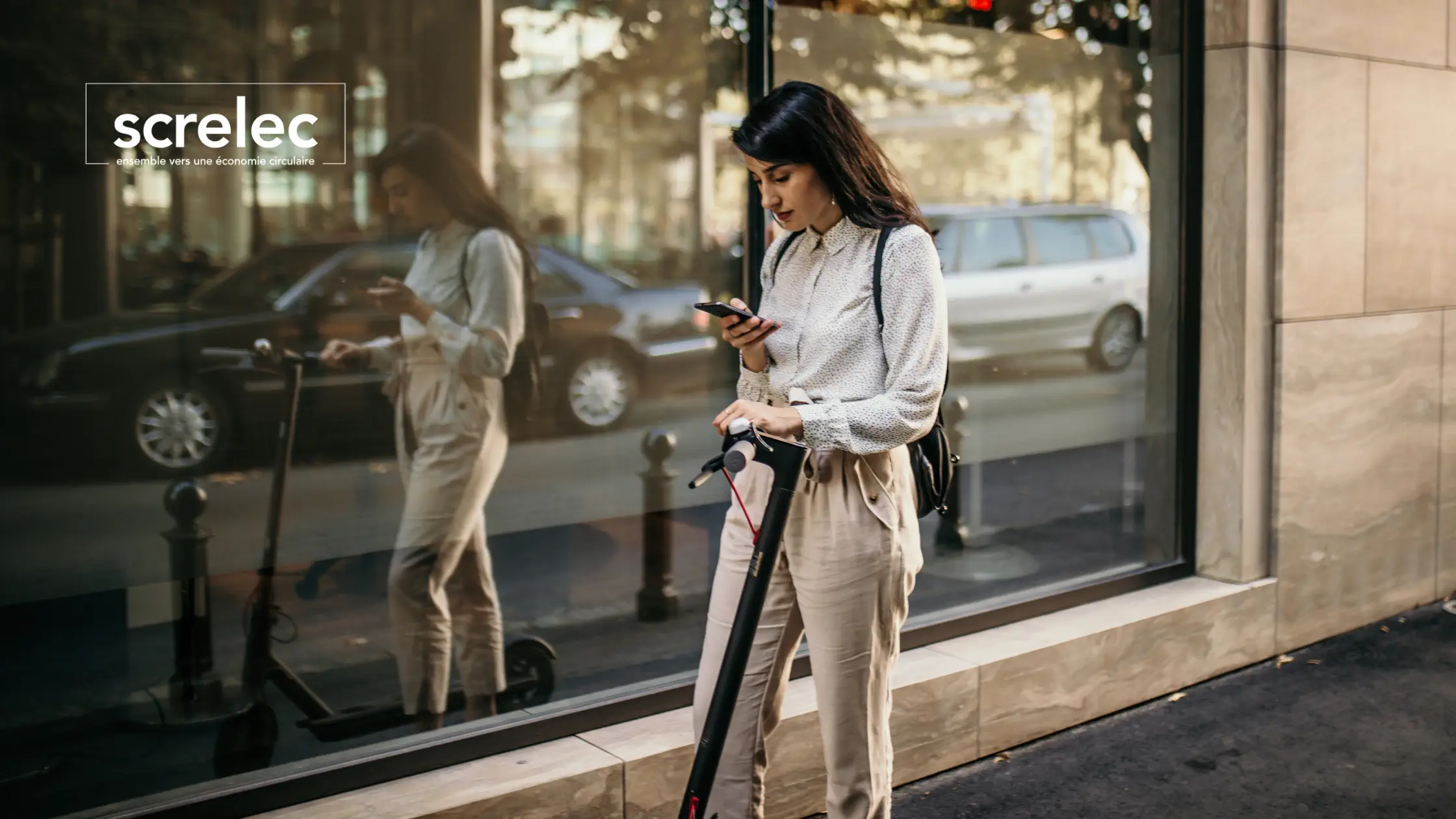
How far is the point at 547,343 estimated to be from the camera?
14.5 feet

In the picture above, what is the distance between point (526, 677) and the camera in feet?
14.7

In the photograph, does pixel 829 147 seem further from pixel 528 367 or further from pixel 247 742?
pixel 247 742

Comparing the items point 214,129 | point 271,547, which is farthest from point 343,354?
point 214,129

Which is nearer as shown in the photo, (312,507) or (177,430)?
(177,430)

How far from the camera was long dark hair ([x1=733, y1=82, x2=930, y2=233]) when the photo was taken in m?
3.17

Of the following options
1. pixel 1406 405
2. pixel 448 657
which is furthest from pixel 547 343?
pixel 1406 405

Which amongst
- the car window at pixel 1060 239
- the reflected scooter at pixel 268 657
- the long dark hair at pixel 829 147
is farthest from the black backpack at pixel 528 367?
the car window at pixel 1060 239

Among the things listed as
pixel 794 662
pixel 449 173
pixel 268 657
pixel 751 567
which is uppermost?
pixel 449 173

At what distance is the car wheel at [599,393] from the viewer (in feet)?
14.8

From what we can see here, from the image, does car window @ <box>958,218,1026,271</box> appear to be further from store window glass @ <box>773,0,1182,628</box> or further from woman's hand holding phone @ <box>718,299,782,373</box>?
woman's hand holding phone @ <box>718,299,782,373</box>

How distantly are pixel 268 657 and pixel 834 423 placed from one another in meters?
1.81

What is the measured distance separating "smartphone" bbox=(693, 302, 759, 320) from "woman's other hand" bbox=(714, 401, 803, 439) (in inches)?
7.4

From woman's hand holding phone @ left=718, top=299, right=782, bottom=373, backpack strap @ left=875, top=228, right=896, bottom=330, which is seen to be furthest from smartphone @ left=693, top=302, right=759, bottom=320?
backpack strap @ left=875, top=228, right=896, bottom=330

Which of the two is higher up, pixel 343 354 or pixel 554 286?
pixel 554 286
